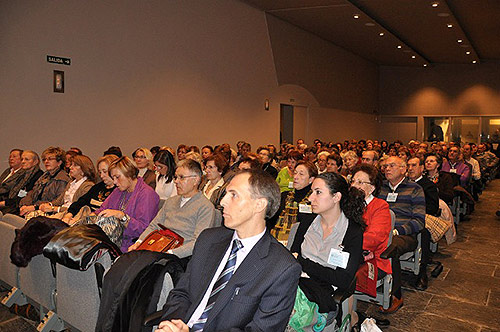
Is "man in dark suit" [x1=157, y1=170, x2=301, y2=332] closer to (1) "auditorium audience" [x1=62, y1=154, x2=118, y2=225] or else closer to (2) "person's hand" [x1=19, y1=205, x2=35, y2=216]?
(1) "auditorium audience" [x1=62, y1=154, x2=118, y2=225]

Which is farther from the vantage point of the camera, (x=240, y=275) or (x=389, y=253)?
(x=389, y=253)

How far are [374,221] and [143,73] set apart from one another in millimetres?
6361

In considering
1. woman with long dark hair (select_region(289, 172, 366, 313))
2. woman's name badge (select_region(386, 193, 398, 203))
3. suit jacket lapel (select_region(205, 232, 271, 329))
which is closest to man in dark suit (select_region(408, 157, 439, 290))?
woman's name badge (select_region(386, 193, 398, 203))

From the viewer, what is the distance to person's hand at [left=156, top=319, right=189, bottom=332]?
5.71 ft

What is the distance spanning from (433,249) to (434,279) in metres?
1.10

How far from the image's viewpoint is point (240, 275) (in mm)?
1849

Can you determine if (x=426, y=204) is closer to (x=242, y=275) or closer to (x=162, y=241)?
(x=162, y=241)

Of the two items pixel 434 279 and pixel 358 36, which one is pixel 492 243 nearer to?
pixel 434 279

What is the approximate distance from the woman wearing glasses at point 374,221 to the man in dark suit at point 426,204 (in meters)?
1.24

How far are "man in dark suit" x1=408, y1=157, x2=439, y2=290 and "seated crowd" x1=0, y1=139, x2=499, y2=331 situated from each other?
0.5 inches

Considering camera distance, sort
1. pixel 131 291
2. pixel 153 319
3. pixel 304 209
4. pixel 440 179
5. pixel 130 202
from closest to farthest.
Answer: pixel 153 319 < pixel 131 291 < pixel 130 202 < pixel 304 209 < pixel 440 179

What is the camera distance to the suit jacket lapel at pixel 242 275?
1826 millimetres

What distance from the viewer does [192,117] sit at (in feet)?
31.7

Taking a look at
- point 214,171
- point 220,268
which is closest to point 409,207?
point 214,171
